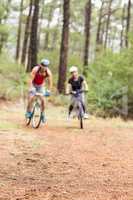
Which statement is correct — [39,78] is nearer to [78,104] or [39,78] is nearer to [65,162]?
[78,104]

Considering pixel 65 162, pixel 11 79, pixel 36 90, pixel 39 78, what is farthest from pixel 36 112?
pixel 11 79

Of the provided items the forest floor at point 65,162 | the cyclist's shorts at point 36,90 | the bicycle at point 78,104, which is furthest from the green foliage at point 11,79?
the cyclist's shorts at point 36,90

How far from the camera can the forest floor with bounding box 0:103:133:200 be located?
717cm

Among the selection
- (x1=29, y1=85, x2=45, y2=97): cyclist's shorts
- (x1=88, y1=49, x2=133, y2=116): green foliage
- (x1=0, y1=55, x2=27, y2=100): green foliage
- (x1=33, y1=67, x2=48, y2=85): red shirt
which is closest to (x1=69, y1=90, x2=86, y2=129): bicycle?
(x1=29, y1=85, x2=45, y2=97): cyclist's shorts

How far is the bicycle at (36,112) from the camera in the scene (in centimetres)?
1471

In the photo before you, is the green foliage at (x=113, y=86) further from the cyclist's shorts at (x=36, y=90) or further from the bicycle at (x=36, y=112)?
the cyclist's shorts at (x=36, y=90)

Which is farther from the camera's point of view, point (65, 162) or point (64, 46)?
point (64, 46)

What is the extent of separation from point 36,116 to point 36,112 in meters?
0.16

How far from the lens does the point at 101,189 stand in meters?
7.41

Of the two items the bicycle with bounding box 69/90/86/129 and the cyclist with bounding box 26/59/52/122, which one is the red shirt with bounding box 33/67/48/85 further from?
the bicycle with bounding box 69/90/86/129

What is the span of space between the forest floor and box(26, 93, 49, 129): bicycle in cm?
21

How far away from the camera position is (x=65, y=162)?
9.51m

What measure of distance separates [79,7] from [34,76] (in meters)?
40.0

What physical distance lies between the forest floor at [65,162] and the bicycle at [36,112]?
212mm
